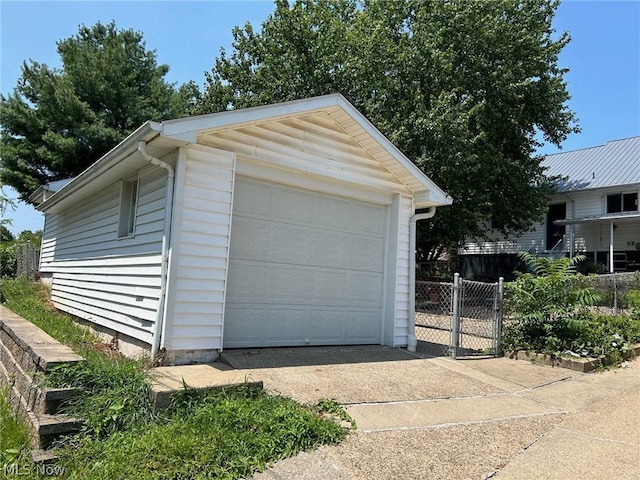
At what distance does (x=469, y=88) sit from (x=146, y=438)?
16.2m

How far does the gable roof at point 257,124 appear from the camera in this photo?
524cm

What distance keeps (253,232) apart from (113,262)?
2520mm

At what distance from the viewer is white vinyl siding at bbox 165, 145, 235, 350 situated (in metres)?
5.40

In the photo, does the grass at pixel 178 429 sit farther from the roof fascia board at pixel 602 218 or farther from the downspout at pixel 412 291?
the roof fascia board at pixel 602 218

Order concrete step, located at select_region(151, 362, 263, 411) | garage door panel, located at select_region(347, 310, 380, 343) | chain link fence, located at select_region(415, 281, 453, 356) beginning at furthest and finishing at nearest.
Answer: chain link fence, located at select_region(415, 281, 453, 356) < garage door panel, located at select_region(347, 310, 380, 343) < concrete step, located at select_region(151, 362, 263, 411)

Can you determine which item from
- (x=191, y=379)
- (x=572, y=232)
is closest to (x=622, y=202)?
(x=572, y=232)

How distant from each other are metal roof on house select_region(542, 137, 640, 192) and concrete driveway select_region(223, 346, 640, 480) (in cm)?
1769

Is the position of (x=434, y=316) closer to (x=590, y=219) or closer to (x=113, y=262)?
(x=113, y=262)

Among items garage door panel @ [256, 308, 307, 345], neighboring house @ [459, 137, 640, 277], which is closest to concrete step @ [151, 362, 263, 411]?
garage door panel @ [256, 308, 307, 345]

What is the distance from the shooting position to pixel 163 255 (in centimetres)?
547

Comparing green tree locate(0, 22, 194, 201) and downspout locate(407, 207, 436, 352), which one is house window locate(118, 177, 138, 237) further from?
green tree locate(0, 22, 194, 201)

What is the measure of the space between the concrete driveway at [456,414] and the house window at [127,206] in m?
2.85

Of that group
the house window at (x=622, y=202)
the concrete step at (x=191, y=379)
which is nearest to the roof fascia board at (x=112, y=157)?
the concrete step at (x=191, y=379)

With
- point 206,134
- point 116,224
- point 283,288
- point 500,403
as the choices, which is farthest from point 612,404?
point 116,224
